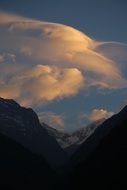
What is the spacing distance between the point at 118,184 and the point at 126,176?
423 cm

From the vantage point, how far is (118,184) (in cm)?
19762

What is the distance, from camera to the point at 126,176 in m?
199
